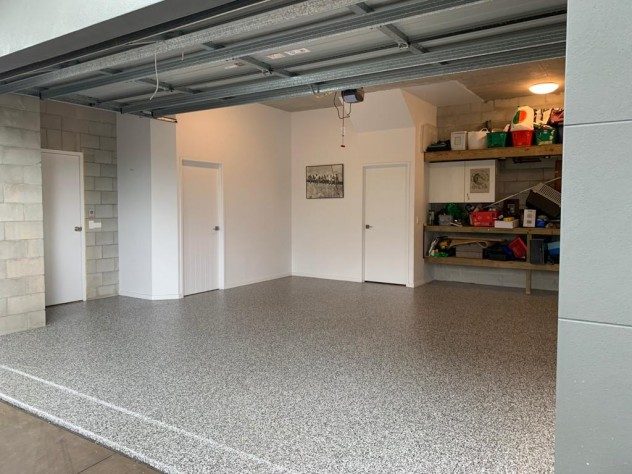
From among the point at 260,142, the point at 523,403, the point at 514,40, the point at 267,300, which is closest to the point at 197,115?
the point at 260,142

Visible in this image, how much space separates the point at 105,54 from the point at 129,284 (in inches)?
165

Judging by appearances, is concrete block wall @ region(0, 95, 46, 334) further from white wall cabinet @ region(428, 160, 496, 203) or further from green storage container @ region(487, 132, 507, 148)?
green storage container @ region(487, 132, 507, 148)

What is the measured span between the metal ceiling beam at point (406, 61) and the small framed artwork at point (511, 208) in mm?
4407

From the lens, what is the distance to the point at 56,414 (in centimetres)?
305

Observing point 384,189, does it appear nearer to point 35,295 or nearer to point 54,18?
point 35,295

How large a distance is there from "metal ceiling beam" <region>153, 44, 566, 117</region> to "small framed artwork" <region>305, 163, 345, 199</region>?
136 inches

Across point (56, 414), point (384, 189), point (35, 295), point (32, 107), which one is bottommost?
point (56, 414)

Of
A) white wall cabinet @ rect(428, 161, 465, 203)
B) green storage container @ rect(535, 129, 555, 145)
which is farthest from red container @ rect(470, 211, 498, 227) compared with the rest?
green storage container @ rect(535, 129, 555, 145)

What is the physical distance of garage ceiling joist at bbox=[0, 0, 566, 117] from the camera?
2.86 m

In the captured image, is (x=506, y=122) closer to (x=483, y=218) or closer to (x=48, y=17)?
(x=483, y=218)

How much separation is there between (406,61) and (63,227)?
16.7ft

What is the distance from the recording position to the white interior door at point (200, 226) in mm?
7015

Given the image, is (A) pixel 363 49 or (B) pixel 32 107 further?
(B) pixel 32 107

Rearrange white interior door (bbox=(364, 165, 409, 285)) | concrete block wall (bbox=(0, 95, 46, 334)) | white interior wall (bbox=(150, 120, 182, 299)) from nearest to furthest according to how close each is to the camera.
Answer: concrete block wall (bbox=(0, 95, 46, 334)) < white interior wall (bbox=(150, 120, 182, 299)) < white interior door (bbox=(364, 165, 409, 285))
